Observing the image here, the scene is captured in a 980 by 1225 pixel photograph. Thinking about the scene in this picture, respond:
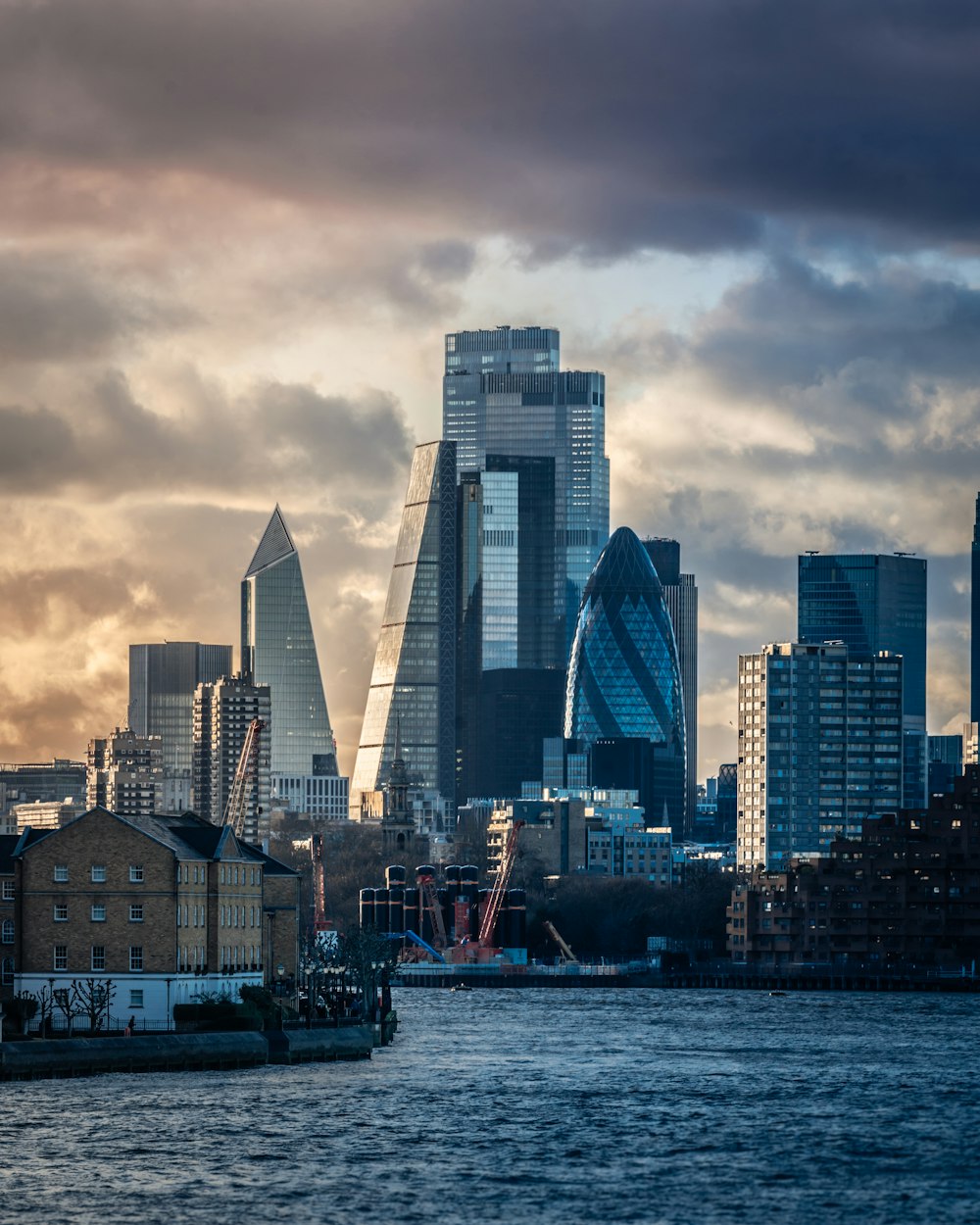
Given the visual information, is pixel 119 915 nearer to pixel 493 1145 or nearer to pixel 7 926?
pixel 7 926

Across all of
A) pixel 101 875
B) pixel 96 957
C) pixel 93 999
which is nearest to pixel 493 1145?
pixel 93 999

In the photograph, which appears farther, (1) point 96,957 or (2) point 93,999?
(1) point 96,957

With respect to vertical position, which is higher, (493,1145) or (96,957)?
(96,957)

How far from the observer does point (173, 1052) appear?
139375 millimetres

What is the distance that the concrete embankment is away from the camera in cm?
13250

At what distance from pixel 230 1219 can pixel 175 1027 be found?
151ft

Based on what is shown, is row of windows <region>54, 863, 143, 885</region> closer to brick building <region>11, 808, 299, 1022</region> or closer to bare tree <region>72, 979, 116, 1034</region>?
brick building <region>11, 808, 299, 1022</region>

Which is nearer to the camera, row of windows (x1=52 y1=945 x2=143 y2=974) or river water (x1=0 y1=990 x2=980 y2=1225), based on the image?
river water (x1=0 y1=990 x2=980 y2=1225)

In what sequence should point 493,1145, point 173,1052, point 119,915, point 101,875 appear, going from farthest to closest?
point 101,875 → point 119,915 → point 173,1052 → point 493,1145

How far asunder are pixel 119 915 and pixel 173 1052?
1049cm

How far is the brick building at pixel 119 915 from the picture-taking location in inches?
5763

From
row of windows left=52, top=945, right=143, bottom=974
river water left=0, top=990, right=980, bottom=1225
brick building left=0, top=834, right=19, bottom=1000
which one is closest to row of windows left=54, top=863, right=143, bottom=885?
brick building left=0, top=834, right=19, bottom=1000

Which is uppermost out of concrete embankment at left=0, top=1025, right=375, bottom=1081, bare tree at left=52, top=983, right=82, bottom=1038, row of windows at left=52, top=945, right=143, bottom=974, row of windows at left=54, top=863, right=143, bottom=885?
row of windows at left=54, top=863, right=143, bottom=885

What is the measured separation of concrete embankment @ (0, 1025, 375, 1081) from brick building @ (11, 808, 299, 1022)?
201 inches
